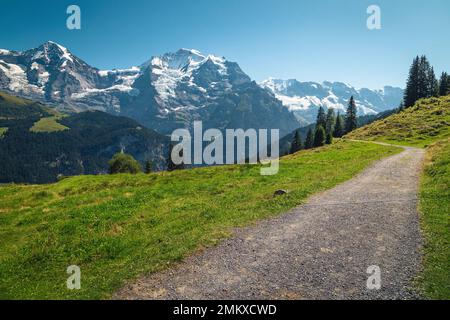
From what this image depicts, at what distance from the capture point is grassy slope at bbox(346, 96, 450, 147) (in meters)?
72.5

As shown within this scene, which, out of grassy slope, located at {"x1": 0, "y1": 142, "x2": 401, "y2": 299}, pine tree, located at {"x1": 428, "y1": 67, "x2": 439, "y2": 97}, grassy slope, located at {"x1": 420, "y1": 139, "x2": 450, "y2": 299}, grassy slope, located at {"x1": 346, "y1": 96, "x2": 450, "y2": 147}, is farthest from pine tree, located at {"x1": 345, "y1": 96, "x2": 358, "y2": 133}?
grassy slope, located at {"x1": 420, "y1": 139, "x2": 450, "y2": 299}

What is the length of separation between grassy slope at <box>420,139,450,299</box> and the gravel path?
1.67 feet

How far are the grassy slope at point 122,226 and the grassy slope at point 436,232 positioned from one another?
7.70 m

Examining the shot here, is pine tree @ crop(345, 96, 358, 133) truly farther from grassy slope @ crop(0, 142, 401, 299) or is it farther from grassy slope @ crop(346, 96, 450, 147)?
grassy slope @ crop(0, 142, 401, 299)

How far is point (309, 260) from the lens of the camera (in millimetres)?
14039

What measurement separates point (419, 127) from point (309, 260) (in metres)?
81.9

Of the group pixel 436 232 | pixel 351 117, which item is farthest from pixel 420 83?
pixel 436 232

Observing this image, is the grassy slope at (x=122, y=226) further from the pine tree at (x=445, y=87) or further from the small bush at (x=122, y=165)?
the pine tree at (x=445, y=87)

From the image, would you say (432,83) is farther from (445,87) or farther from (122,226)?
(122,226)

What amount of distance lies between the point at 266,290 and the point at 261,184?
19188mm

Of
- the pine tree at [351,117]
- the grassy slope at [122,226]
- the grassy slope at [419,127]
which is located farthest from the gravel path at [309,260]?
the pine tree at [351,117]

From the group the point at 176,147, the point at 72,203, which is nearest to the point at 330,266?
the point at 72,203

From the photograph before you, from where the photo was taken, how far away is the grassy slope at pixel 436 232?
11508mm
